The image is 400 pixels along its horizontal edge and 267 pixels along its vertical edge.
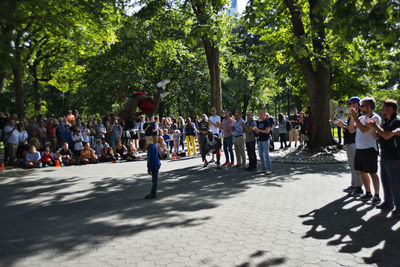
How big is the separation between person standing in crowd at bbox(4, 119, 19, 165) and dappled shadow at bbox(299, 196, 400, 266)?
40.3ft

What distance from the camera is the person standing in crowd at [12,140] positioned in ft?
44.3

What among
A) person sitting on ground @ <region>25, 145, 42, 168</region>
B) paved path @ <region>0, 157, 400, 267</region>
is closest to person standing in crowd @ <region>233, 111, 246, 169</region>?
paved path @ <region>0, 157, 400, 267</region>

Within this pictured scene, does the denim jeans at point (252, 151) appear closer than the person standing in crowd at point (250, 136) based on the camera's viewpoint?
No

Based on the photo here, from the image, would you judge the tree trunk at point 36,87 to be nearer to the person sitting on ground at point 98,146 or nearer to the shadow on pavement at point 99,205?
the person sitting on ground at point 98,146

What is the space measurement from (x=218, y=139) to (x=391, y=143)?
6.75 metres

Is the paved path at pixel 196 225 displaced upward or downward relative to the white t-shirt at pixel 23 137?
downward

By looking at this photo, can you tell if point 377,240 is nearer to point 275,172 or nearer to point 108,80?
point 275,172

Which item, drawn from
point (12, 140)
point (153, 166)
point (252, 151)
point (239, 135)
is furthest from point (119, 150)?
point (153, 166)

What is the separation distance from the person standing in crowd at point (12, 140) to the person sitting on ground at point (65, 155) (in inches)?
67.4

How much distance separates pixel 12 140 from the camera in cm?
1354

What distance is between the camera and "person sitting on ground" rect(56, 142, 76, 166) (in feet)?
45.2

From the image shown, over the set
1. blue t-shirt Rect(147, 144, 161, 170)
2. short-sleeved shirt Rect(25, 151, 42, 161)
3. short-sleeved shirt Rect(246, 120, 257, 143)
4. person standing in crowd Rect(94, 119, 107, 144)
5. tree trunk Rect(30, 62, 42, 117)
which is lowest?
blue t-shirt Rect(147, 144, 161, 170)

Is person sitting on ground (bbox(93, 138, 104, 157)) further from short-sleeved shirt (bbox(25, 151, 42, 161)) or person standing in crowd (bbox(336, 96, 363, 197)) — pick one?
person standing in crowd (bbox(336, 96, 363, 197))

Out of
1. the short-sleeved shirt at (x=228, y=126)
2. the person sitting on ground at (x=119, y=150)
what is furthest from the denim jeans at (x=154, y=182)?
the person sitting on ground at (x=119, y=150)
